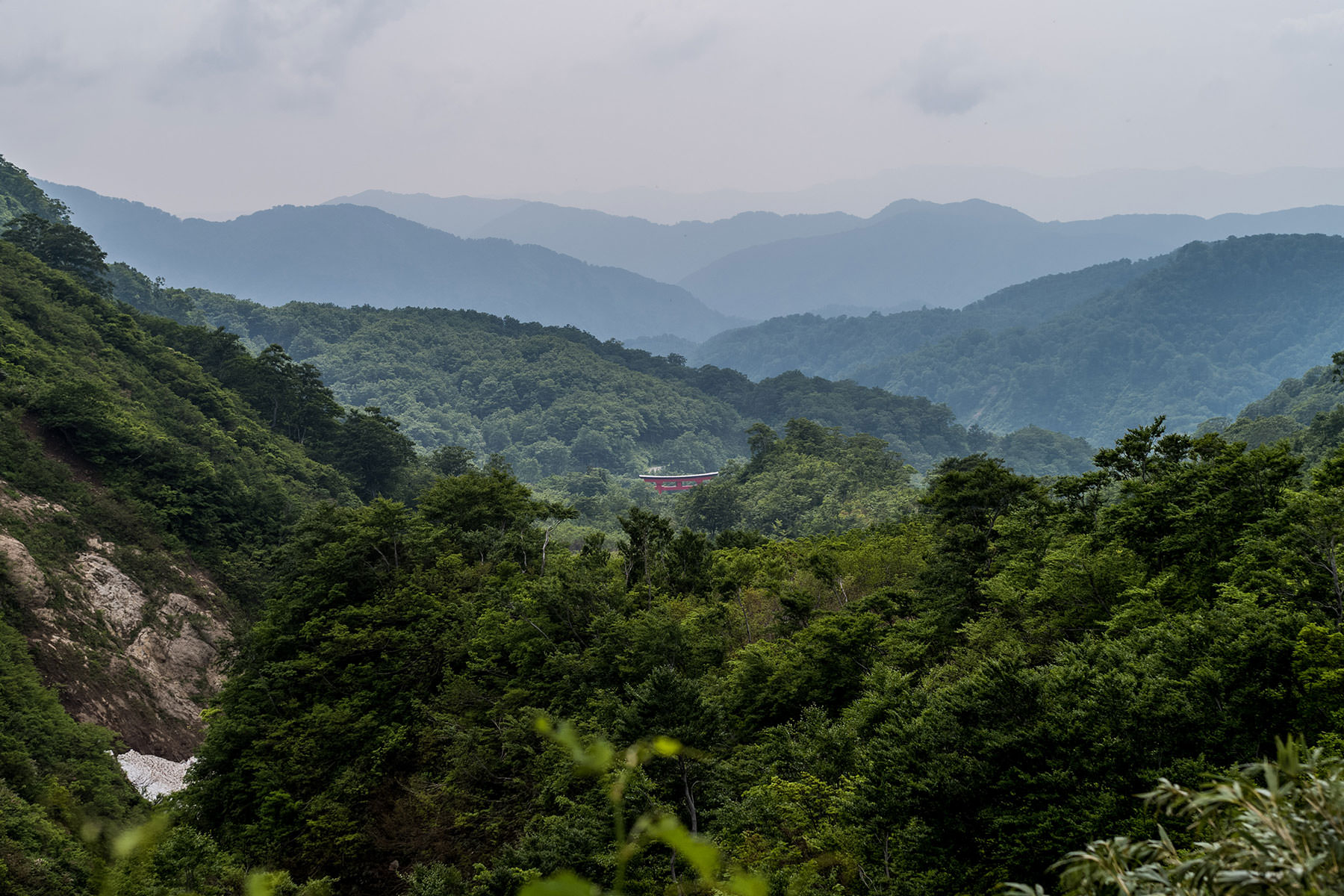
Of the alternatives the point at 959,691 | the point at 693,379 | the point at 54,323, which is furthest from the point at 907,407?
the point at 959,691

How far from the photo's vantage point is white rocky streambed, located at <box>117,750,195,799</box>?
719 inches

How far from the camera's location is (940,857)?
8.50 meters

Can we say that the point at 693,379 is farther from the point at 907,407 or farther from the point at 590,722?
the point at 590,722

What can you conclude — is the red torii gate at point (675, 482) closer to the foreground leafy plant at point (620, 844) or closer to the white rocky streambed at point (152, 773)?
the white rocky streambed at point (152, 773)

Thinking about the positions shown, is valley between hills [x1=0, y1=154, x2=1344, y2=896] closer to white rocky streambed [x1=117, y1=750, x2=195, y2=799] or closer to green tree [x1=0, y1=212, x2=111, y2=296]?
white rocky streambed [x1=117, y1=750, x2=195, y2=799]

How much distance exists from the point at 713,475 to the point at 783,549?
49225mm

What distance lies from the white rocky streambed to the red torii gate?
5461cm

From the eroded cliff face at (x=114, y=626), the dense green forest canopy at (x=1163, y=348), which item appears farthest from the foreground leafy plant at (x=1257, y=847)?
the dense green forest canopy at (x=1163, y=348)

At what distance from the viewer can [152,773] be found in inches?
752

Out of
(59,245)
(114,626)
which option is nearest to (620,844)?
(114,626)

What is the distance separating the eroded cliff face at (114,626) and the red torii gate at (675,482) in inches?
Answer: 1970

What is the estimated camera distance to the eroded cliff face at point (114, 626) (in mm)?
19641

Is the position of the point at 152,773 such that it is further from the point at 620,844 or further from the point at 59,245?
the point at 59,245

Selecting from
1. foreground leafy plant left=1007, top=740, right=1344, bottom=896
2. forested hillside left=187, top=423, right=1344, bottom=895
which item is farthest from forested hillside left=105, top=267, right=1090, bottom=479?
foreground leafy plant left=1007, top=740, right=1344, bottom=896
